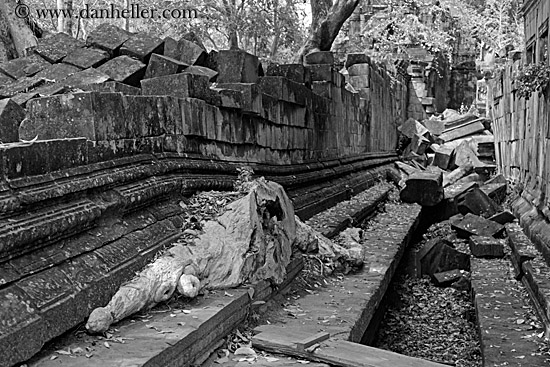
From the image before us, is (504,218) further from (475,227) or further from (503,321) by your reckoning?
(503,321)

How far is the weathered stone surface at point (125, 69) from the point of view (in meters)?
6.13

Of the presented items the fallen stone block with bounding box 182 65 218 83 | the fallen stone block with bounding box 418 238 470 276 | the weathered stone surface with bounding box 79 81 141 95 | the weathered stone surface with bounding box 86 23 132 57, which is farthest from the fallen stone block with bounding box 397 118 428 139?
the weathered stone surface with bounding box 79 81 141 95

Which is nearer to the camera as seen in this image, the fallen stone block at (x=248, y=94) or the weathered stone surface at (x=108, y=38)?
the fallen stone block at (x=248, y=94)

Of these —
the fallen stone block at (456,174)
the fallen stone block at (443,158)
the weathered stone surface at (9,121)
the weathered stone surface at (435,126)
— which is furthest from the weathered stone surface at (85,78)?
the weathered stone surface at (435,126)

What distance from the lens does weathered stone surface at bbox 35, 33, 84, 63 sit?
21.9 ft

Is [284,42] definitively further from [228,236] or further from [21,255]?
[21,255]

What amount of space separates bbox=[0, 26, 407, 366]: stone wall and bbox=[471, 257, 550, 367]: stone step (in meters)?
2.34

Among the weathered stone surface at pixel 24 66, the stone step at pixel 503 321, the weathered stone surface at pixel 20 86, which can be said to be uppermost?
the weathered stone surface at pixel 24 66

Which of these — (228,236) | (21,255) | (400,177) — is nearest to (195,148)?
(228,236)

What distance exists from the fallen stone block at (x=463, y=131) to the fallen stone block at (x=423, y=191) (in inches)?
374

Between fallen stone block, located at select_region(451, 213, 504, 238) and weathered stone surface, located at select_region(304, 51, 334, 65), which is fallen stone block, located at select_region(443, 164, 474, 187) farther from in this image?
weathered stone surface, located at select_region(304, 51, 334, 65)

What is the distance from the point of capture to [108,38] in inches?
266

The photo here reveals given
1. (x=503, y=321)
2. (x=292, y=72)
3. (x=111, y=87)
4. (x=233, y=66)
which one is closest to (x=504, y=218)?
(x=292, y=72)

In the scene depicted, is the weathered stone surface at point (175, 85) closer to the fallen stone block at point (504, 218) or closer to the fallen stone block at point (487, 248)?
the fallen stone block at point (487, 248)
